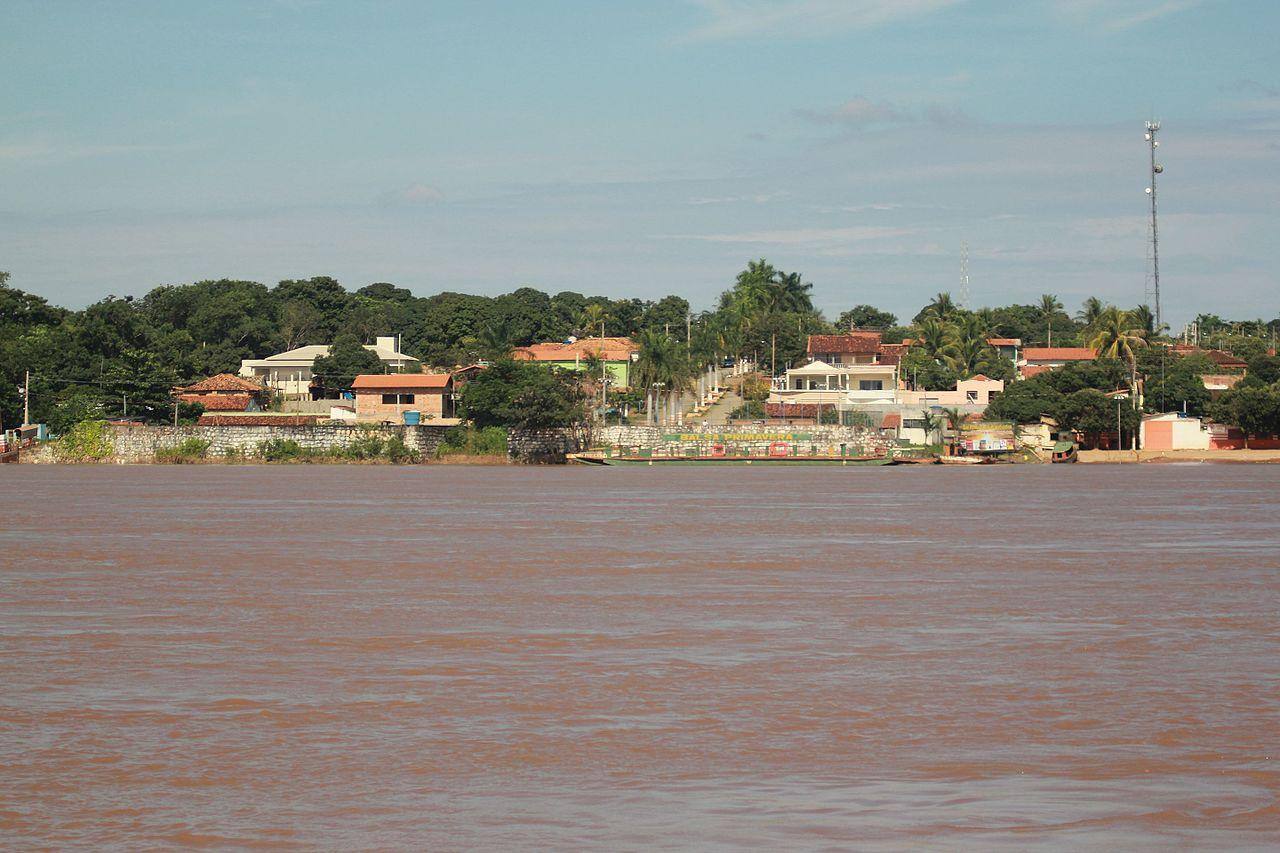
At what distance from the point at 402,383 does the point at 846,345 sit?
31.9 meters

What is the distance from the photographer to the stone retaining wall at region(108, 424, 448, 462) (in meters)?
78.0

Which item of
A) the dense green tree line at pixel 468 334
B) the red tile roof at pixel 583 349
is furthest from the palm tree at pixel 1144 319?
the red tile roof at pixel 583 349

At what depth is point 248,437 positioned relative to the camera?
257ft

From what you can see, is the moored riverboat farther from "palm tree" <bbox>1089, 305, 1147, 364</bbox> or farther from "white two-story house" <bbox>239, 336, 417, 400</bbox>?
"white two-story house" <bbox>239, 336, 417, 400</bbox>

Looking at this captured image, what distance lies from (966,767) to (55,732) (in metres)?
6.31

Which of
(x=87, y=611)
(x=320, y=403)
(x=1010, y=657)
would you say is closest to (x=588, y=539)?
(x=87, y=611)

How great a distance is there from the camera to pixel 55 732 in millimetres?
10320

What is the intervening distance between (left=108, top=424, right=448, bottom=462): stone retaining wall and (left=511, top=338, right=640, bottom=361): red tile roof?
25293 millimetres

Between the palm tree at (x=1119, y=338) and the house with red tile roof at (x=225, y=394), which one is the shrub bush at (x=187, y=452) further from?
the palm tree at (x=1119, y=338)

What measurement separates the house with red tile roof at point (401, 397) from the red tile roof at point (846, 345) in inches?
1098

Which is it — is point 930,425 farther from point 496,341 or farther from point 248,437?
point 248,437

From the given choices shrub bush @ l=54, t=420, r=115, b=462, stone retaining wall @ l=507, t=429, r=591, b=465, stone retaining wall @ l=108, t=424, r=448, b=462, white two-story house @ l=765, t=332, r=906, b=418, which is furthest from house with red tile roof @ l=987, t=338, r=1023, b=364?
shrub bush @ l=54, t=420, r=115, b=462

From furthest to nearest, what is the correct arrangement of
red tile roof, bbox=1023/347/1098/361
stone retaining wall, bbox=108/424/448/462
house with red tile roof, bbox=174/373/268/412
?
red tile roof, bbox=1023/347/1098/361 → house with red tile roof, bbox=174/373/268/412 → stone retaining wall, bbox=108/424/448/462

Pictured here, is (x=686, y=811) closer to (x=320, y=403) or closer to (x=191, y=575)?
(x=191, y=575)
